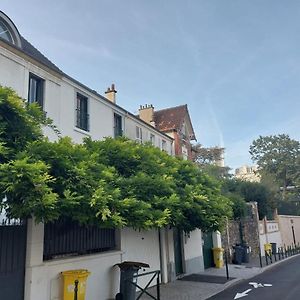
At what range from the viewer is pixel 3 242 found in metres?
7.01

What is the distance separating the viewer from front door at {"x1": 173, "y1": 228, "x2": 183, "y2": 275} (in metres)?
14.9

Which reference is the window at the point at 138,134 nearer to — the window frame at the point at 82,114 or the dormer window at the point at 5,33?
the window frame at the point at 82,114

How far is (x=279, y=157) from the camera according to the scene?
2119 inches

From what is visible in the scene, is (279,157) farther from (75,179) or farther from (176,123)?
(75,179)

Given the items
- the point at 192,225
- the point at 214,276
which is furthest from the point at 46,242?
the point at 214,276

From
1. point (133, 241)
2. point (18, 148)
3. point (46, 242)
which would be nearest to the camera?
point (18, 148)

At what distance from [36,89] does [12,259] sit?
727cm

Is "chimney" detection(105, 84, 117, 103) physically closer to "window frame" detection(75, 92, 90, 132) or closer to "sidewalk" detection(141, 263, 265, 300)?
"window frame" detection(75, 92, 90, 132)

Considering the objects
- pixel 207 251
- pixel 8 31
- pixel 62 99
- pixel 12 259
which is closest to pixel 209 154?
pixel 207 251

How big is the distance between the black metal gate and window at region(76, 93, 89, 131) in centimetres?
722

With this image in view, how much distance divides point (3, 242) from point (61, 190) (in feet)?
5.65

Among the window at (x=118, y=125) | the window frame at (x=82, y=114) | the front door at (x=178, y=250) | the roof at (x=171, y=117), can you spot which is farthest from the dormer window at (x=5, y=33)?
the roof at (x=171, y=117)

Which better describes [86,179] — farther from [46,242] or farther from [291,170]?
[291,170]

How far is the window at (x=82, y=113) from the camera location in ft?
46.6
